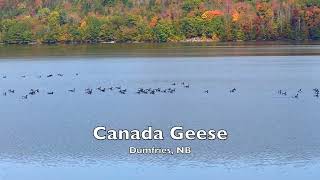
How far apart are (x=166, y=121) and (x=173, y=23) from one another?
11021cm

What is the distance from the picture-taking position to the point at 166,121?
3250 centimetres

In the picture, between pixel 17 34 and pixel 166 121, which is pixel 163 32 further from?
pixel 166 121

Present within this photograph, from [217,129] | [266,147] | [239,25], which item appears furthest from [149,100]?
[239,25]

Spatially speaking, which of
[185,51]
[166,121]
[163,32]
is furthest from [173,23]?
[166,121]

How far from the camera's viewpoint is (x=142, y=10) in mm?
152125

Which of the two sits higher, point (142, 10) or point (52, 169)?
point (52, 169)

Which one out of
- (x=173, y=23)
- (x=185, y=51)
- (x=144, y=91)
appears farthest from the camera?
(x=173, y=23)

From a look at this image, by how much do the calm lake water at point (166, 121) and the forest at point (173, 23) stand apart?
254 feet

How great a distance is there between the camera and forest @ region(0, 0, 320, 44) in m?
138

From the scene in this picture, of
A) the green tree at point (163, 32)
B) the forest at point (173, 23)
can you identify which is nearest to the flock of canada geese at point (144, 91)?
the forest at point (173, 23)

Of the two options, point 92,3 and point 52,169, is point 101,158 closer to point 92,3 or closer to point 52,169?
point 52,169

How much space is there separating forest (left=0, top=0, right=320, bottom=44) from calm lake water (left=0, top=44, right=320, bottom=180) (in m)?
77.5

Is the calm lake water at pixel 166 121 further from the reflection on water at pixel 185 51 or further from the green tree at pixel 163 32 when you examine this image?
the green tree at pixel 163 32

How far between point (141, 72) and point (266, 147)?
34216 mm
